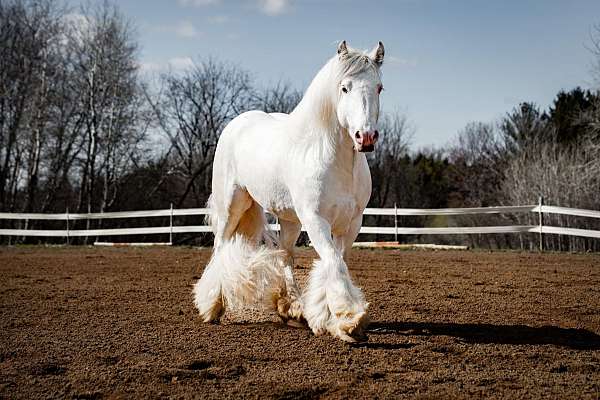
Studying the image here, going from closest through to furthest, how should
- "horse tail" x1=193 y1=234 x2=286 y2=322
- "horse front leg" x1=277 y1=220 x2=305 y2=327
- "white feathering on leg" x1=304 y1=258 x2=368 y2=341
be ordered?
"white feathering on leg" x1=304 y1=258 x2=368 y2=341 → "horse front leg" x1=277 y1=220 x2=305 y2=327 → "horse tail" x1=193 y1=234 x2=286 y2=322

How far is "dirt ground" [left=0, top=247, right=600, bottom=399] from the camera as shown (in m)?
3.30

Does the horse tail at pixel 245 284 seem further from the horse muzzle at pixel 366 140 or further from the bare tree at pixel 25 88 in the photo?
the bare tree at pixel 25 88

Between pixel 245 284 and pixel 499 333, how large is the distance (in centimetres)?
226

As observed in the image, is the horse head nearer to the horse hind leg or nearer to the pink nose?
the pink nose

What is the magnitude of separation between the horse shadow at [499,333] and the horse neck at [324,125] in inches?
59.8

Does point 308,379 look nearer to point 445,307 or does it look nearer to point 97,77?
point 445,307

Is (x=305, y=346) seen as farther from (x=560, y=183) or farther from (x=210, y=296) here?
(x=560, y=183)

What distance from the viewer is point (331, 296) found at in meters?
4.27

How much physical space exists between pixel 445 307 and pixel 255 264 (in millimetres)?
2096

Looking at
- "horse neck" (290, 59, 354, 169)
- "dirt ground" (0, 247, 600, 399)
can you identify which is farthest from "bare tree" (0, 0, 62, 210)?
"horse neck" (290, 59, 354, 169)

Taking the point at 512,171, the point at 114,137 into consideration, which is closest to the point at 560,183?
the point at 512,171

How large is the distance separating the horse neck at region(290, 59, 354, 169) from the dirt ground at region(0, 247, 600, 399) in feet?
4.84

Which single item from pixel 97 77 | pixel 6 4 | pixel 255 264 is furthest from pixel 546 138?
pixel 255 264

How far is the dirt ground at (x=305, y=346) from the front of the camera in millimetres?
3305
